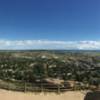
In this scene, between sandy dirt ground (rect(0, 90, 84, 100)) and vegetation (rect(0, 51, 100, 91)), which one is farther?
vegetation (rect(0, 51, 100, 91))

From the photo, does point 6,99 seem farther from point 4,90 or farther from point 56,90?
point 56,90

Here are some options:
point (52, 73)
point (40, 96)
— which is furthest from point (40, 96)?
point (52, 73)

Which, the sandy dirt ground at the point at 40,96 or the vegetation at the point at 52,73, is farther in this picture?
the vegetation at the point at 52,73

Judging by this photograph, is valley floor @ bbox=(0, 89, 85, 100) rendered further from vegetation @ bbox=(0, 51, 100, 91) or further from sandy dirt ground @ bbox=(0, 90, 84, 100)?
vegetation @ bbox=(0, 51, 100, 91)

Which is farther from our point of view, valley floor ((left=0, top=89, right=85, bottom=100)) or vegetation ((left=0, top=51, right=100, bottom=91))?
vegetation ((left=0, top=51, right=100, bottom=91))

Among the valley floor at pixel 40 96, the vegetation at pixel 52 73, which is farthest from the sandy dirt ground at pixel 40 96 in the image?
the vegetation at pixel 52 73

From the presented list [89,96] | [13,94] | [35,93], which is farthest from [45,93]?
[89,96]

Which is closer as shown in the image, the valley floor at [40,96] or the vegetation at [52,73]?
the valley floor at [40,96]

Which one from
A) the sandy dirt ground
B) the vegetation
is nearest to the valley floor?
the sandy dirt ground

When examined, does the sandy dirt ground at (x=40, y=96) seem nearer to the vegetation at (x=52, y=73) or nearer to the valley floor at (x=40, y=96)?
the valley floor at (x=40, y=96)

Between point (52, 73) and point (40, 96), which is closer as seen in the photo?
point (40, 96)

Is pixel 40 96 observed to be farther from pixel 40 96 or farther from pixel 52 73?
pixel 52 73
